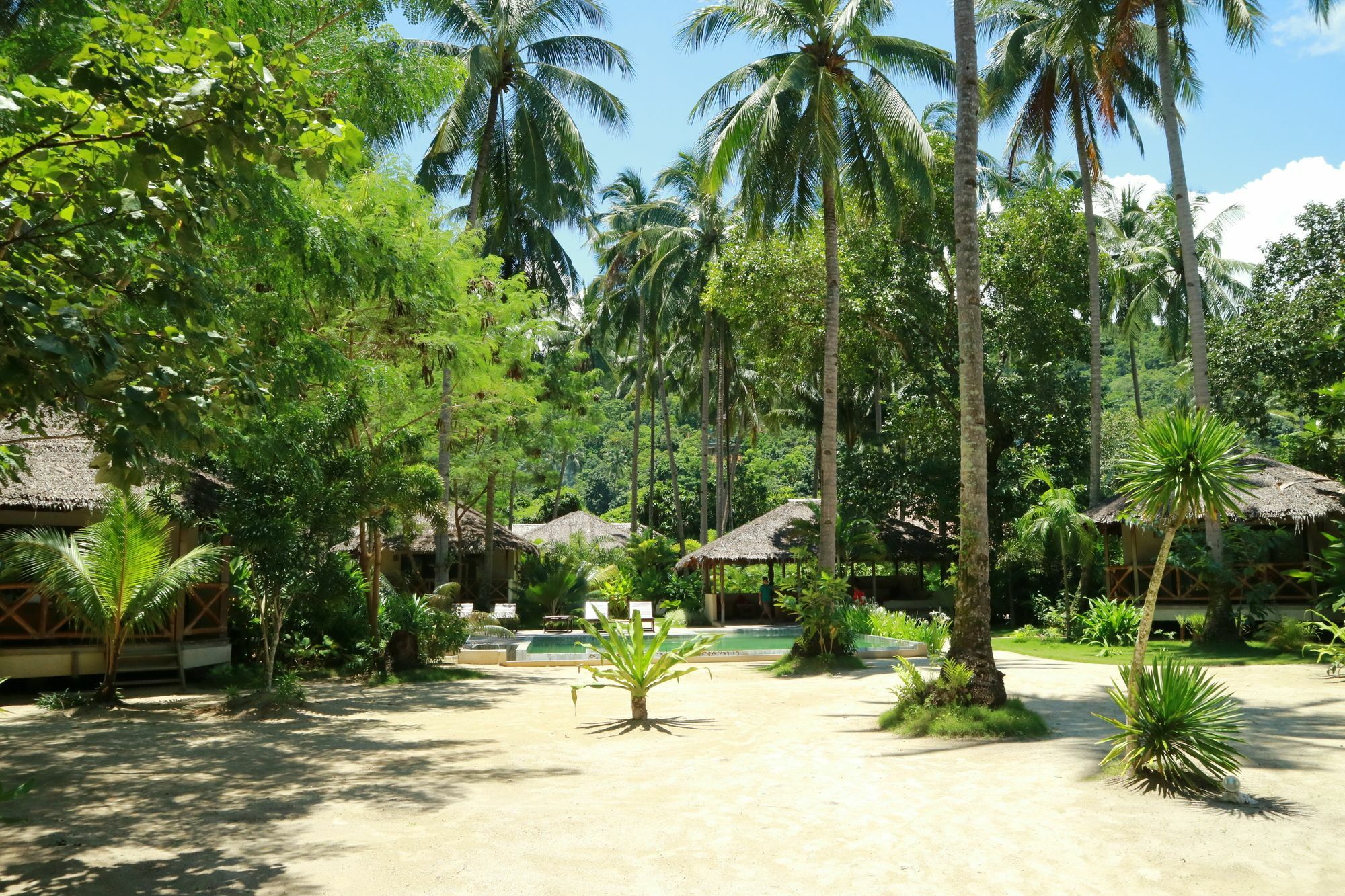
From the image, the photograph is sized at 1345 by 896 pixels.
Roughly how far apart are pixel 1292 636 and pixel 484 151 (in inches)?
649

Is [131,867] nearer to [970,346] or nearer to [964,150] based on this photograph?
[970,346]

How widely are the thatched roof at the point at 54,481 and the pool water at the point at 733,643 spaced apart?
26.0 feet

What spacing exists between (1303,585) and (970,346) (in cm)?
1420

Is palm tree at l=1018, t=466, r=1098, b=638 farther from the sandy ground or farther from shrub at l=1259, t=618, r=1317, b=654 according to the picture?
the sandy ground

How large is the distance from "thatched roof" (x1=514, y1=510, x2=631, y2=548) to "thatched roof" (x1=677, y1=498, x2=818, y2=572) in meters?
7.43

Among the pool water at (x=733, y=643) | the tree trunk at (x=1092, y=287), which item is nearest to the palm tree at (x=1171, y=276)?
the tree trunk at (x=1092, y=287)

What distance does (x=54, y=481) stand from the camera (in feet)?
41.9

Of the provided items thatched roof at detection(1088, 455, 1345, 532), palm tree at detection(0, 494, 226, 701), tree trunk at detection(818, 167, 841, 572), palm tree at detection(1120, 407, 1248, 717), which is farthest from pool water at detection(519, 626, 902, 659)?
palm tree at detection(1120, 407, 1248, 717)

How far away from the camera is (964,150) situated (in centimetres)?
1010

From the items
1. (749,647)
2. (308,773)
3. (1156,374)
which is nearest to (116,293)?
(308,773)

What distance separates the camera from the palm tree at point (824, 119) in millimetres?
15664

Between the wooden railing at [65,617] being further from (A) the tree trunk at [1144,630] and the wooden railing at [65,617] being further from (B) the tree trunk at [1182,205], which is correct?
(B) the tree trunk at [1182,205]

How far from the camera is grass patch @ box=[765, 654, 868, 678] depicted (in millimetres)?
14828

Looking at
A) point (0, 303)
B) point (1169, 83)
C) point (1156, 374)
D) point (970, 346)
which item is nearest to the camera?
point (0, 303)
